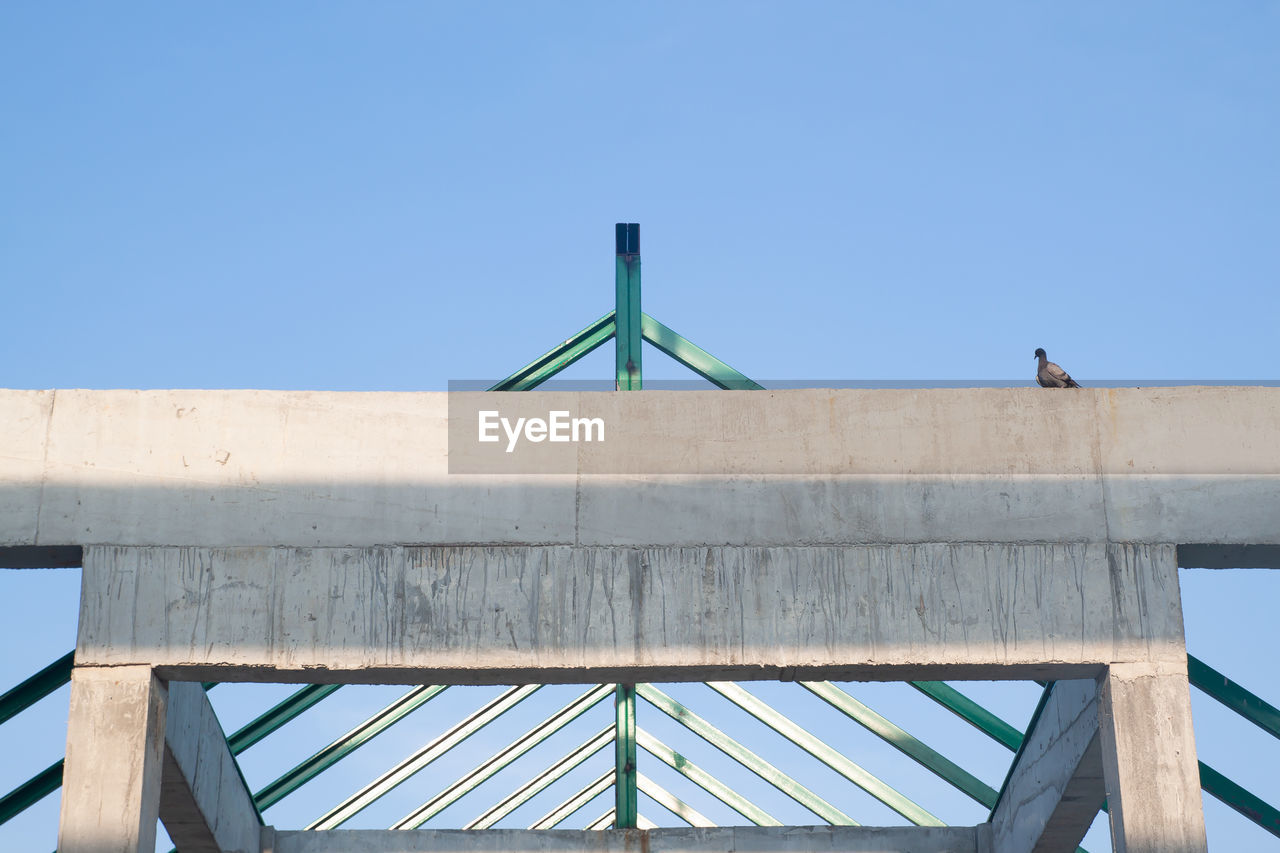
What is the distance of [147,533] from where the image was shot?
708cm

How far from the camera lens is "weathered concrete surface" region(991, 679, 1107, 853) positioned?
7902 mm

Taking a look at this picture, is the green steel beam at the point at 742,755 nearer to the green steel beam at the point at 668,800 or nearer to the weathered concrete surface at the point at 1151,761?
the green steel beam at the point at 668,800

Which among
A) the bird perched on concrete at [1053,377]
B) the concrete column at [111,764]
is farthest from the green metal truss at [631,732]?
the bird perched on concrete at [1053,377]

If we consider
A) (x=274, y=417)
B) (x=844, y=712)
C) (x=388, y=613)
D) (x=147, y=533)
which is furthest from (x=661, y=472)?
(x=844, y=712)

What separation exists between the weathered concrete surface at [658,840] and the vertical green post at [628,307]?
339cm

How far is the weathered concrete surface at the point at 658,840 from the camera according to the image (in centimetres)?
1028

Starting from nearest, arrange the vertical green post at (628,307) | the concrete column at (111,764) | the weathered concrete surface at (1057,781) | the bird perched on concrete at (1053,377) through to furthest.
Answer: the concrete column at (111,764)
the bird perched on concrete at (1053,377)
the weathered concrete surface at (1057,781)
the vertical green post at (628,307)

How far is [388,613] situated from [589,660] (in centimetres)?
100

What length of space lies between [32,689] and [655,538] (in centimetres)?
350

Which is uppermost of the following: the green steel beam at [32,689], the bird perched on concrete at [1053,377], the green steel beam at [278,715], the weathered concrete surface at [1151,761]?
the bird perched on concrete at [1053,377]

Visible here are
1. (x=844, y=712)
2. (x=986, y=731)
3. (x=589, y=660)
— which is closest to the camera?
(x=589, y=660)

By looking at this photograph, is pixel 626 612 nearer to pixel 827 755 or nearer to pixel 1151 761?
pixel 1151 761

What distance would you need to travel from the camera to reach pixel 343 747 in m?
11.7

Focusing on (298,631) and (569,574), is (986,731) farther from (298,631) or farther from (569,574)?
(298,631)
